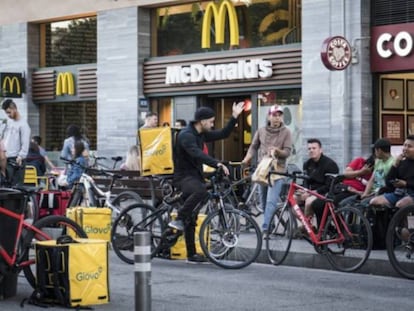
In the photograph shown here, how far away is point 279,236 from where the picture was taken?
13.1m

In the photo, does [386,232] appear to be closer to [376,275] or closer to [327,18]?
[376,275]

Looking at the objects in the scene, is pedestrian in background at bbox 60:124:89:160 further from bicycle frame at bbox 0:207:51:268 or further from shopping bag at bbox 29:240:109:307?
shopping bag at bbox 29:240:109:307

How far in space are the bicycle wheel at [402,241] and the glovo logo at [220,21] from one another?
413 inches

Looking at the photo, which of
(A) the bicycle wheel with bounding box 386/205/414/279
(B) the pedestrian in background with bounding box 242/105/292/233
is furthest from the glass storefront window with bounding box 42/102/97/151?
(A) the bicycle wheel with bounding box 386/205/414/279

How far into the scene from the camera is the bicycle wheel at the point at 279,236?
12.9 m

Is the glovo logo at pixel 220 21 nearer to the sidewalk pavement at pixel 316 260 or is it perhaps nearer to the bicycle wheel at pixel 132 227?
the sidewalk pavement at pixel 316 260

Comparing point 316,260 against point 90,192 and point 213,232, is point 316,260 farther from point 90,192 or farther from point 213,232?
point 90,192

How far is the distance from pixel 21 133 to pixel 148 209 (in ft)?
11.7

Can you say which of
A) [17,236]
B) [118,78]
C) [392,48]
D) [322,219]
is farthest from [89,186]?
[118,78]

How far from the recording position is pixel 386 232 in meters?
13.0

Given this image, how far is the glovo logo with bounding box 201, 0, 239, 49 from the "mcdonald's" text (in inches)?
19.6

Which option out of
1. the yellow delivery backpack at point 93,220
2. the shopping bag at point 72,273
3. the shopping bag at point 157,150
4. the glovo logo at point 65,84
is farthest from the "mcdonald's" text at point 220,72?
the shopping bag at point 72,273

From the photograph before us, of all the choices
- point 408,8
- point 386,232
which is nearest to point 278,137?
point 386,232

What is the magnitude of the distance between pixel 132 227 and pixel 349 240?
267 centimetres
